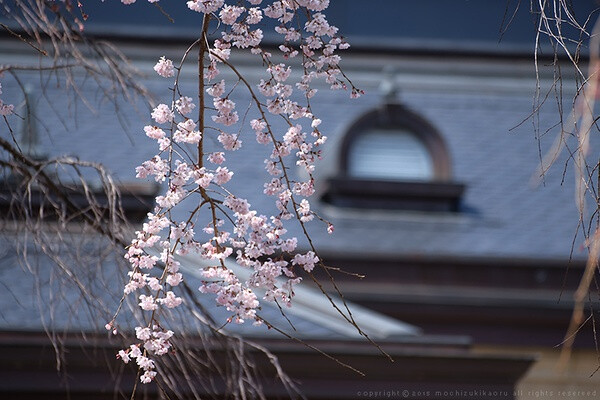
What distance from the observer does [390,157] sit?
457 inches

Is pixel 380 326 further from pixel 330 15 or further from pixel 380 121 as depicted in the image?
pixel 330 15

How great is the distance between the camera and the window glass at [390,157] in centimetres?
1160

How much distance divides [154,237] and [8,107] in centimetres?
101

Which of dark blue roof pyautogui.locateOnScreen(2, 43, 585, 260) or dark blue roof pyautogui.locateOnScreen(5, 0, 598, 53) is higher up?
dark blue roof pyautogui.locateOnScreen(5, 0, 598, 53)

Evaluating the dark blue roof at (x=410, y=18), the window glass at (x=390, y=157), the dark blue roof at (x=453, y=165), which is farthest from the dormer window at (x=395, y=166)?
the dark blue roof at (x=410, y=18)

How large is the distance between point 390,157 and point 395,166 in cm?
12

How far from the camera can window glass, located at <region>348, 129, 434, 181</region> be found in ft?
38.1

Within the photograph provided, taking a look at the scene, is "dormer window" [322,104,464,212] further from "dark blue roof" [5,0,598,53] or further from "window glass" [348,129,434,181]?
"dark blue roof" [5,0,598,53]

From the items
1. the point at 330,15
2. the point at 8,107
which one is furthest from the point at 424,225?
the point at 8,107

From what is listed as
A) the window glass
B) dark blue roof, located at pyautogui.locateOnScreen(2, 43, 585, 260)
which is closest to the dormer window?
the window glass

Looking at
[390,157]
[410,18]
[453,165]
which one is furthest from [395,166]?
[410,18]

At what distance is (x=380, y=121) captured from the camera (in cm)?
1165

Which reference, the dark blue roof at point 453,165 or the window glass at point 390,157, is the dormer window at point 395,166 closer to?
the window glass at point 390,157

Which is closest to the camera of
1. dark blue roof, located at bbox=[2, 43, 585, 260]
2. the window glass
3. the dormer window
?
Answer: dark blue roof, located at bbox=[2, 43, 585, 260]
